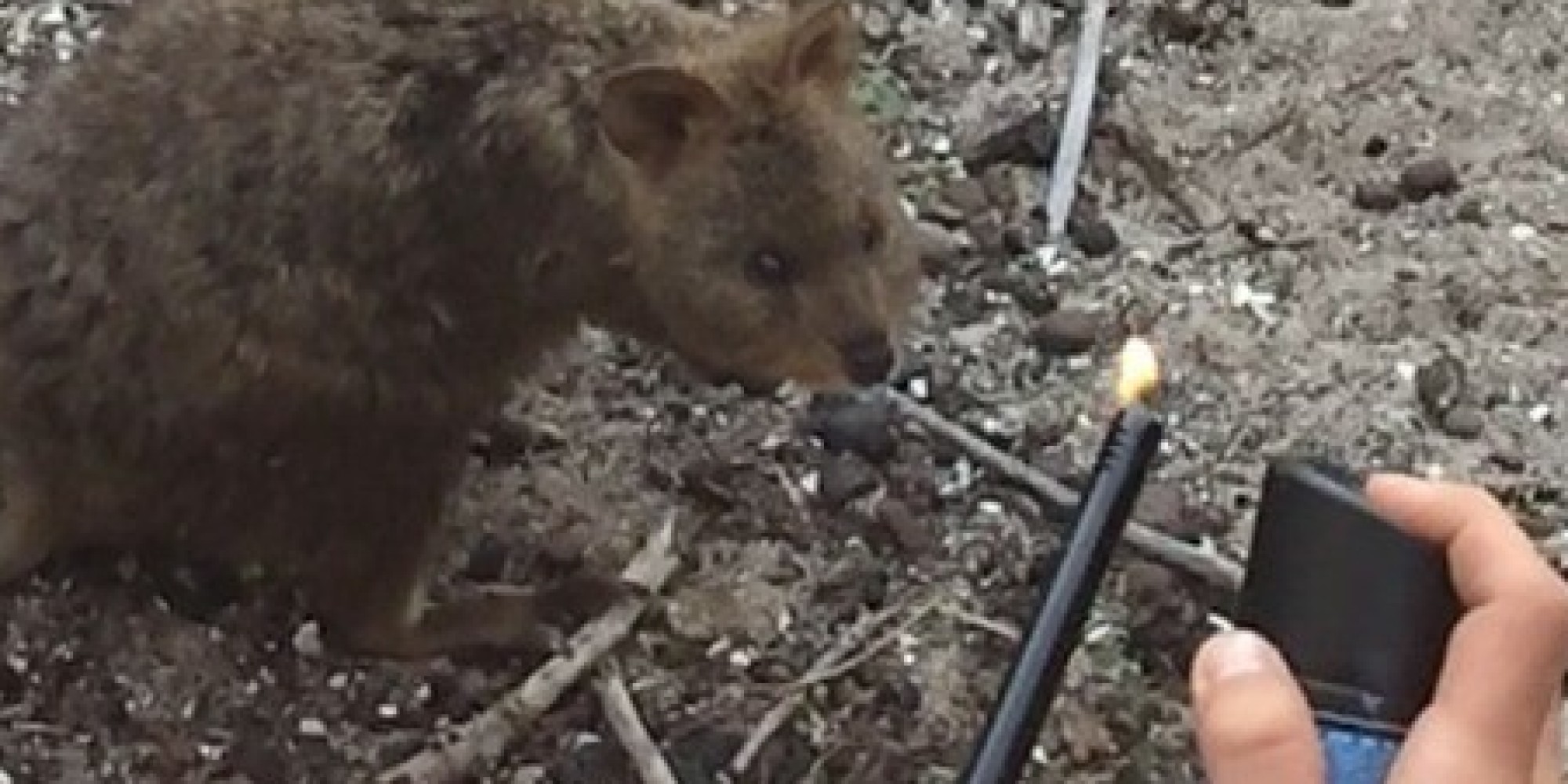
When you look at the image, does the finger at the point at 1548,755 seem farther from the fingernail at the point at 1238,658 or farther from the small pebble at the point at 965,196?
the small pebble at the point at 965,196

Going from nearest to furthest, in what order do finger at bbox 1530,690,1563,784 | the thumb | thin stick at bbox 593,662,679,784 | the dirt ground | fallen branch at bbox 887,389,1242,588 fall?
the thumb
finger at bbox 1530,690,1563,784
thin stick at bbox 593,662,679,784
the dirt ground
fallen branch at bbox 887,389,1242,588

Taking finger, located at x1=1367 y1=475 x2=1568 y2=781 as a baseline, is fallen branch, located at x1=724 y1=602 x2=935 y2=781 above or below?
below

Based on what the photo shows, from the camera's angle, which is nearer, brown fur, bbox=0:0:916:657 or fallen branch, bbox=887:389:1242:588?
brown fur, bbox=0:0:916:657

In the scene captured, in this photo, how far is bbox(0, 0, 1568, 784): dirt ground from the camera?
3.56 meters

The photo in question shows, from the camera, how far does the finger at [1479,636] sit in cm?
192

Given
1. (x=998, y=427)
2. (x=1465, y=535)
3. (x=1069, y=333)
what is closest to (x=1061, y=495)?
(x=998, y=427)

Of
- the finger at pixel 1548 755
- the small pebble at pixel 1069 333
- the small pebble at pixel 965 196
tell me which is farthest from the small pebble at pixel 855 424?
the finger at pixel 1548 755

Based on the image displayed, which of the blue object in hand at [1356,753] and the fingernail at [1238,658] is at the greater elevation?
the fingernail at [1238,658]

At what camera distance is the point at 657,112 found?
352 cm

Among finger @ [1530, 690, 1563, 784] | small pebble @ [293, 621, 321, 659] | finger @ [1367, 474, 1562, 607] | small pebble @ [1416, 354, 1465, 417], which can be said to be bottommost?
small pebble @ [293, 621, 321, 659]

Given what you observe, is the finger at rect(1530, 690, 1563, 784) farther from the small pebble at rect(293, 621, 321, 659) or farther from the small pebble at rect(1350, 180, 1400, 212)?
the small pebble at rect(1350, 180, 1400, 212)

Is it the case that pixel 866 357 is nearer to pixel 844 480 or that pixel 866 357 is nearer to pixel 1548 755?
pixel 844 480

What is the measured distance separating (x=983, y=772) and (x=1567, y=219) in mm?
2431

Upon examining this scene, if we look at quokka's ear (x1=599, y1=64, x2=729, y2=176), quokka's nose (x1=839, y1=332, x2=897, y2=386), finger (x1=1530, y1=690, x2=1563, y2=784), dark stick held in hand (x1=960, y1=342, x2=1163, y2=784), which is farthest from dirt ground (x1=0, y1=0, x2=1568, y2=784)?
dark stick held in hand (x1=960, y1=342, x2=1163, y2=784)
